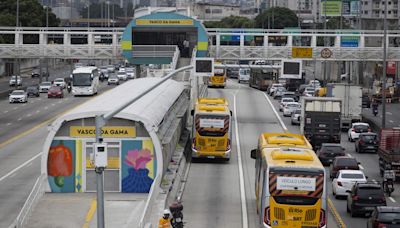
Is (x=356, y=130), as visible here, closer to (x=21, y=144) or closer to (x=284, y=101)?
(x=284, y=101)

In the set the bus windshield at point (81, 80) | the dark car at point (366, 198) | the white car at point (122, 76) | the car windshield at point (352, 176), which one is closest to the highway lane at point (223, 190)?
the dark car at point (366, 198)

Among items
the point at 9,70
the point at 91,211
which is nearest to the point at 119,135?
the point at 91,211

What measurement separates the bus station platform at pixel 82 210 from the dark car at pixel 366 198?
8067 mm

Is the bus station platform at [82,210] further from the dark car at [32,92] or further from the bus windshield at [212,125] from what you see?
the dark car at [32,92]

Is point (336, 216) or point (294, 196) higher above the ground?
point (294, 196)

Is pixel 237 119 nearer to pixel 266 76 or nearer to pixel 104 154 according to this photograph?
pixel 266 76

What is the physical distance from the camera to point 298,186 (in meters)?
28.3

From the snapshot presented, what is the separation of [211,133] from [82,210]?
19620 millimetres

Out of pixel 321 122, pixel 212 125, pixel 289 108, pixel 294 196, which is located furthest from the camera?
pixel 289 108

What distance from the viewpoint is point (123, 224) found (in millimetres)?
28484

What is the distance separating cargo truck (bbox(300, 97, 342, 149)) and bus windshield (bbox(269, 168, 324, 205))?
3052cm

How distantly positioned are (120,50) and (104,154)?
60.7m

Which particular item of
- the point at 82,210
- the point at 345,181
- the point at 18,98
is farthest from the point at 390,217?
the point at 18,98

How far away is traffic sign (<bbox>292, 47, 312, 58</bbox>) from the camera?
7719 cm
